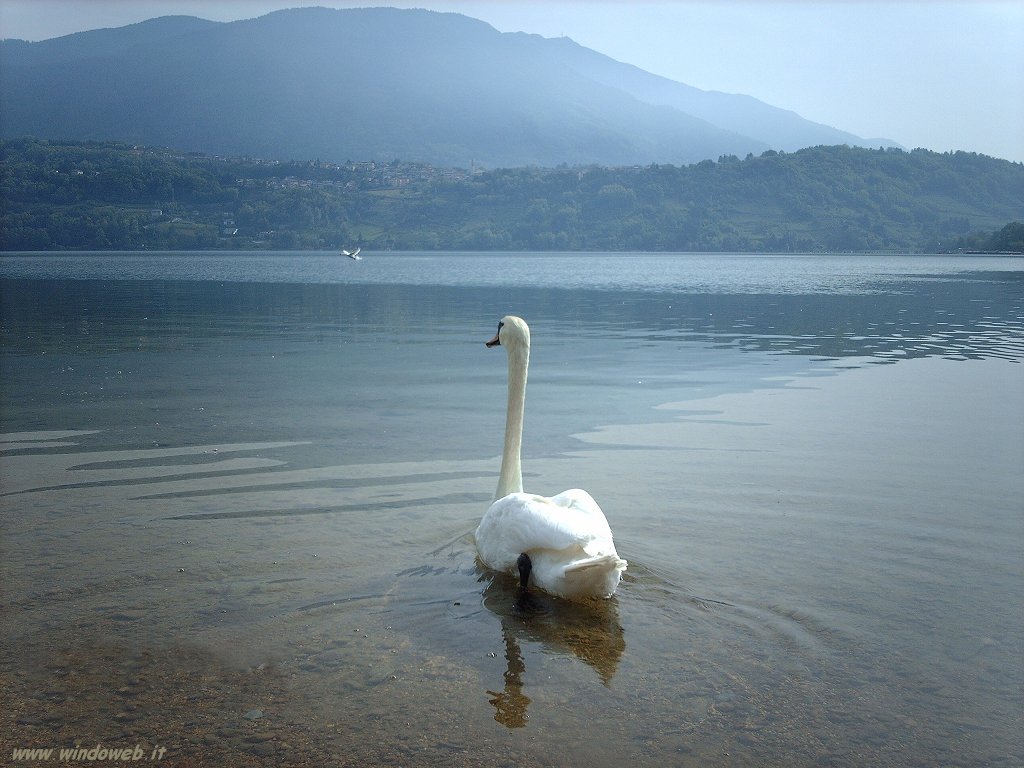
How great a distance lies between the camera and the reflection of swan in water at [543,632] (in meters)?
6.11

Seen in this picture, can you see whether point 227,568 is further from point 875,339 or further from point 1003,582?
point 875,339

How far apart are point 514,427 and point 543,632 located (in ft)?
8.73

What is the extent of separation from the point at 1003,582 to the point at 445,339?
2207cm

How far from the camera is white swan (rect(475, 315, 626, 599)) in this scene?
7207 millimetres

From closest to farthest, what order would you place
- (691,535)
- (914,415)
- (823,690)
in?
1. (823,690)
2. (691,535)
3. (914,415)

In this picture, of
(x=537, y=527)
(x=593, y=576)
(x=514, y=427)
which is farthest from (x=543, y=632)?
(x=514, y=427)

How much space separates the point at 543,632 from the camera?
7.16 m

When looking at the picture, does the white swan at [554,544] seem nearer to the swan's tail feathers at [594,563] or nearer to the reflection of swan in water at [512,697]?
the swan's tail feathers at [594,563]

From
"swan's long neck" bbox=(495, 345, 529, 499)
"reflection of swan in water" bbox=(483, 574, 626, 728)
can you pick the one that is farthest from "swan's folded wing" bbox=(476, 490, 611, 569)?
"swan's long neck" bbox=(495, 345, 529, 499)

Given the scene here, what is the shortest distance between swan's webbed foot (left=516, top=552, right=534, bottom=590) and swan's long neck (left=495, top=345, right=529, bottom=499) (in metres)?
1.18

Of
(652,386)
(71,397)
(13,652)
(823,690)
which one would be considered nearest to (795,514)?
(823,690)

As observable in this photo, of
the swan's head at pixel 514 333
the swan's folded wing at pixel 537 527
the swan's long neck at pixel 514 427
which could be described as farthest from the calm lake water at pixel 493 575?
the swan's head at pixel 514 333

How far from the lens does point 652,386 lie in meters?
19.3

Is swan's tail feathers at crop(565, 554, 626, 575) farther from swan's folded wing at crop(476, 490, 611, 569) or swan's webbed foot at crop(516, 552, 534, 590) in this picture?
swan's webbed foot at crop(516, 552, 534, 590)
